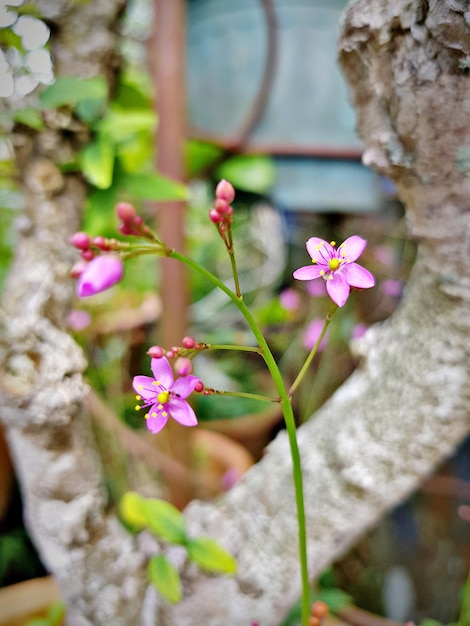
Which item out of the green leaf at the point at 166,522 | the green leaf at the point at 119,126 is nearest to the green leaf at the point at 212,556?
the green leaf at the point at 166,522

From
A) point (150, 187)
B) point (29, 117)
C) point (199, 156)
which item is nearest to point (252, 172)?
point (199, 156)

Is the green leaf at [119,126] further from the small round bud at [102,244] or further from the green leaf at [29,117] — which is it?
the small round bud at [102,244]

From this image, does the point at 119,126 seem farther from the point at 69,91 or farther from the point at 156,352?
the point at 156,352

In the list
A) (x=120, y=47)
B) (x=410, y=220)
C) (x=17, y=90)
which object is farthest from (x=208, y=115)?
(x=410, y=220)

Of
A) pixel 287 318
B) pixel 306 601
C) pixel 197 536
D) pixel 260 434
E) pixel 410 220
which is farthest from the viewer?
pixel 287 318

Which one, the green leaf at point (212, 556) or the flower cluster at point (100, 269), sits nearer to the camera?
the flower cluster at point (100, 269)

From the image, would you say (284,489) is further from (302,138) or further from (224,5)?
(224,5)
